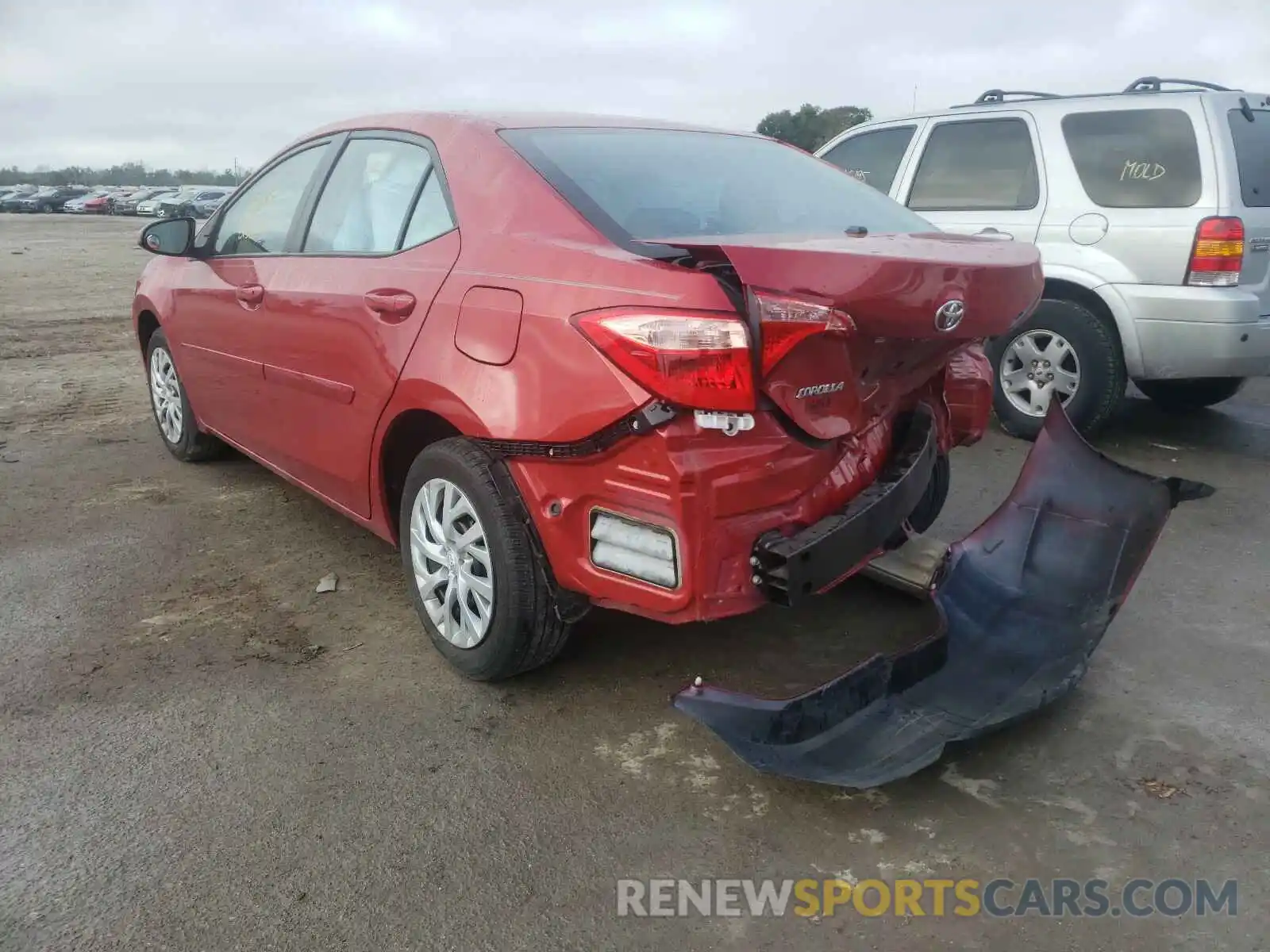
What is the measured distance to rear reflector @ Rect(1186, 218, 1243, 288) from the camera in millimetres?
5043

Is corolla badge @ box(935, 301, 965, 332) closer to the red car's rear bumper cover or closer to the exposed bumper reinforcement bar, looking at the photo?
the red car's rear bumper cover

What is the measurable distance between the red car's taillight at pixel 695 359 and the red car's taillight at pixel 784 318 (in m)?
0.05

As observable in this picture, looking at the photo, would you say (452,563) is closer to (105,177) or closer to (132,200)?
(132,200)

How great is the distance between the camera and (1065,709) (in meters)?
2.96

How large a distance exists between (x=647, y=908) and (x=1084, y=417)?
4498 millimetres

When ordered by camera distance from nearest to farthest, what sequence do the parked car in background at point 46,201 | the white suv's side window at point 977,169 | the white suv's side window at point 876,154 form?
the white suv's side window at point 977,169, the white suv's side window at point 876,154, the parked car in background at point 46,201

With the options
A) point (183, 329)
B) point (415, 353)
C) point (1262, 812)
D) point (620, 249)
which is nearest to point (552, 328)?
point (620, 249)

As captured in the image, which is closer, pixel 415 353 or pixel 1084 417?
pixel 415 353

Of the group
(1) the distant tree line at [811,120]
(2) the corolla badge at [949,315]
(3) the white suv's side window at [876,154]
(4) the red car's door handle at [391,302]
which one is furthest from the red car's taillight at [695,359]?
(1) the distant tree line at [811,120]

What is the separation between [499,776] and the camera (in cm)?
268

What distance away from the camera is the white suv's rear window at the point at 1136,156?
5.29 metres

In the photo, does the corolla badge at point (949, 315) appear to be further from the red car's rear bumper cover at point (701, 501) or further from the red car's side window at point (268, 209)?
the red car's side window at point (268, 209)

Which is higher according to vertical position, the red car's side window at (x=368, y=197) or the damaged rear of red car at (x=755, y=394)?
the red car's side window at (x=368, y=197)

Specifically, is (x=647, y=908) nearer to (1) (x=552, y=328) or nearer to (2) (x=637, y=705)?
(2) (x=637, y=705)
